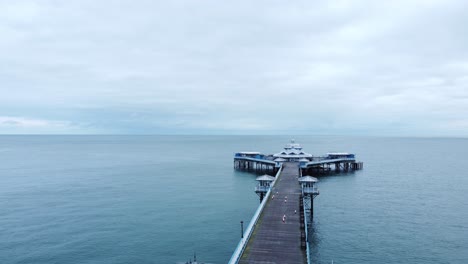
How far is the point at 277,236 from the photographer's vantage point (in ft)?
110

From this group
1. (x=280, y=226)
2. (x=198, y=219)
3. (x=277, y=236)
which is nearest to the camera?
(x=277, y=236)

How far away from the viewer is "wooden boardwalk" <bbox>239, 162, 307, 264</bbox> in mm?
28594

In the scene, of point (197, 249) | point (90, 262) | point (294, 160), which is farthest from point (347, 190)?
point (90, 262)

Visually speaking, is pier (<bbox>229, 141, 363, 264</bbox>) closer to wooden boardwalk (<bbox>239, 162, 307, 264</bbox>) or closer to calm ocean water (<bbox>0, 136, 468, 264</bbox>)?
wooden boardwalk (<bbox>239, 162, 307, 264</bbox>)

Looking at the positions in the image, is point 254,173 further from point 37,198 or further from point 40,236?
point 40,236

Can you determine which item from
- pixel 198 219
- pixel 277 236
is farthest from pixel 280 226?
pixel 198 219

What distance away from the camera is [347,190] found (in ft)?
254

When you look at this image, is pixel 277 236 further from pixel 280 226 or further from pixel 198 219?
pixel 198 219

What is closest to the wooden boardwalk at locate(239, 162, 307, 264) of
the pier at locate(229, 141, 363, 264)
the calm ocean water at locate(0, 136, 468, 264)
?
the pier at locate(229, 141, 363, 264)

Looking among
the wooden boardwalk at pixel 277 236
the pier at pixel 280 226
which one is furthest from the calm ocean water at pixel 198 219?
the wooden boardwalk at pixel 277 236

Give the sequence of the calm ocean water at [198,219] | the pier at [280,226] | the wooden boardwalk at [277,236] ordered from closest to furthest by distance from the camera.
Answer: the wooden boardwalk at [277,236] → the pier at [280,226] → the calm ocean water at [198,219]

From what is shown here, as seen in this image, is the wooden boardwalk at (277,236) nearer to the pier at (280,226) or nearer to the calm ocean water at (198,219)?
the pier at (280,226)

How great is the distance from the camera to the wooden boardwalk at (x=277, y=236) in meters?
28.6

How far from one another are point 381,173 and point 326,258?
7702cm
